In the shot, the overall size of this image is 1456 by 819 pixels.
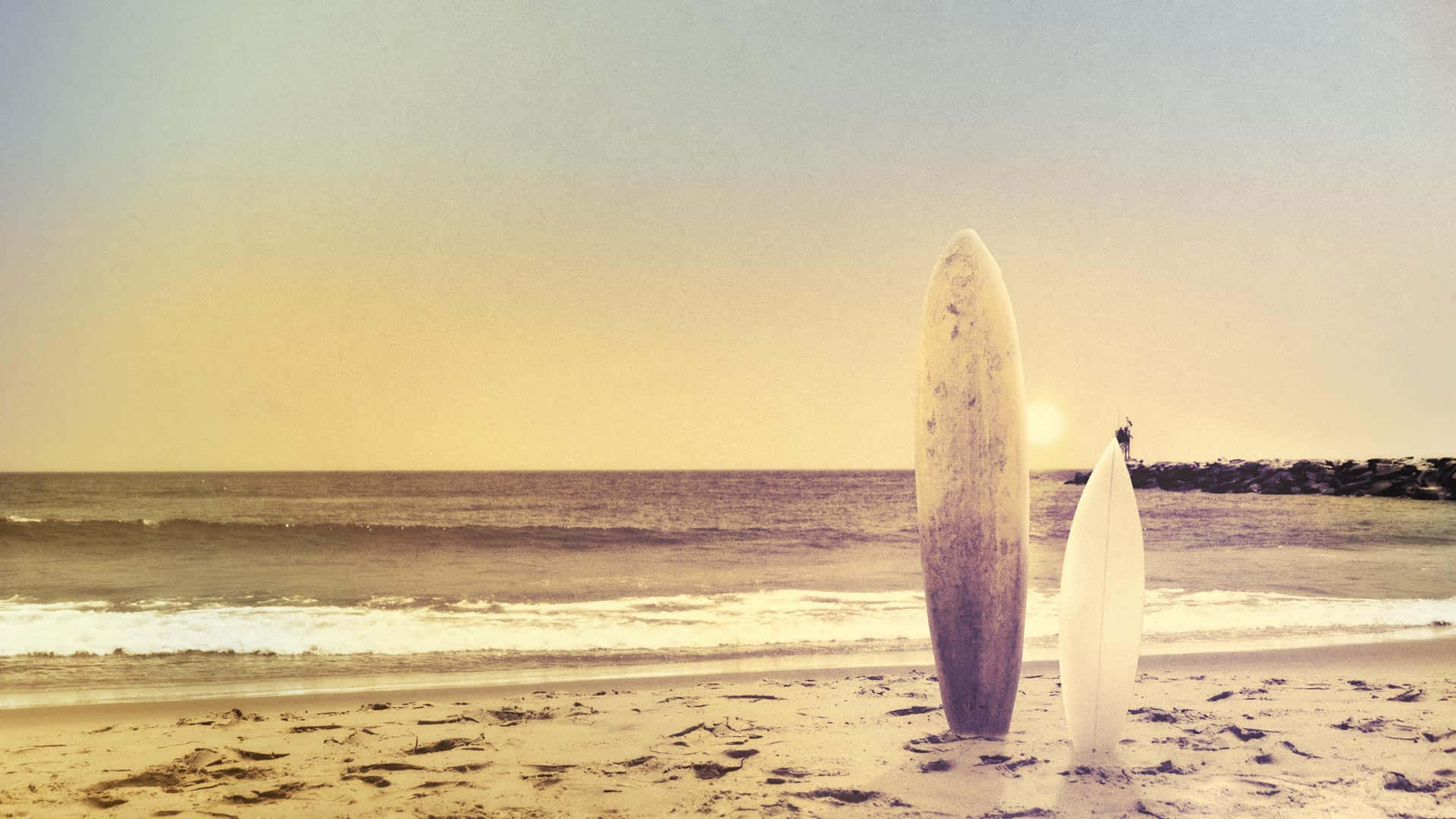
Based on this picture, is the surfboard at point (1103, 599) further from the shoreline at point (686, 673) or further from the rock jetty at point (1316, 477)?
the rock jetty at point (1316, 477)

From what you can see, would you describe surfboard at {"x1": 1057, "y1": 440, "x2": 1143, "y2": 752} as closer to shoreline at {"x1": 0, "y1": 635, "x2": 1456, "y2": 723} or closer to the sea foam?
shoreline at {"x1": 0, "y1": 635, "x2": 1456, "y2": 723}

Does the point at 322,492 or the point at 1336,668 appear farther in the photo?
the point at 322,492

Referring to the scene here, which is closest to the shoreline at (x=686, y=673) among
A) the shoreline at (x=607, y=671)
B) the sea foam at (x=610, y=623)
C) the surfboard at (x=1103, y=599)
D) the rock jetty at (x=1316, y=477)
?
the shoreline at (x=607, y=671)

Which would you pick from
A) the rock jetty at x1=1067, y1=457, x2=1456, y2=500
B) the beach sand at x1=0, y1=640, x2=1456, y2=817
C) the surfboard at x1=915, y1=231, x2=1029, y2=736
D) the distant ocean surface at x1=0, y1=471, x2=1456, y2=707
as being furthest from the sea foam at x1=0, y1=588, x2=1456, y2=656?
the rock jetty at x1=1067, y1=457, x2=1456, y2=500

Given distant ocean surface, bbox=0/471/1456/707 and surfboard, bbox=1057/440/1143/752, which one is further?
distant ocean surface, bbox=0/471/1456/707

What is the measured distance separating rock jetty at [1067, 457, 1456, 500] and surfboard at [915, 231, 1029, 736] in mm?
22681

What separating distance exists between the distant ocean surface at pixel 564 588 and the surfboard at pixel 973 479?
7.33ft

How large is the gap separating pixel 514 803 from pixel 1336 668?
495cm

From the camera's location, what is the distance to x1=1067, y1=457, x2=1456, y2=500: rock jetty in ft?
70.5

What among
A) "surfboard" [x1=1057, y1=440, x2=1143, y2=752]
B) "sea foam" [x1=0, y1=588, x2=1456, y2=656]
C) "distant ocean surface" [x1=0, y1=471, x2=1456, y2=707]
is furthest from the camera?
"sea foam" [x1=0, y1=588, x2=1456, y2=656]

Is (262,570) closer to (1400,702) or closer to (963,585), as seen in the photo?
(963,585)

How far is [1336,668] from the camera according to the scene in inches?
214

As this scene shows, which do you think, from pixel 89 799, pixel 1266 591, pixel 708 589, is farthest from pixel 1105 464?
pixel 1266 591

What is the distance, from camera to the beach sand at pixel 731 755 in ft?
9.88
